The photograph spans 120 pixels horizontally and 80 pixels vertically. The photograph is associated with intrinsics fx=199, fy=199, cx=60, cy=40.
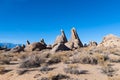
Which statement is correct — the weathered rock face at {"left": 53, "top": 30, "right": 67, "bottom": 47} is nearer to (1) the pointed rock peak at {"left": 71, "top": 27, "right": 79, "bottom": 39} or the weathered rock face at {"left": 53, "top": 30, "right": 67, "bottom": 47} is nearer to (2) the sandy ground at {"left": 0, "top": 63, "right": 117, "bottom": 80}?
(1) the pointed rock peak at {"left": 71, "top": 27, "right": 79, "bottom": 39}

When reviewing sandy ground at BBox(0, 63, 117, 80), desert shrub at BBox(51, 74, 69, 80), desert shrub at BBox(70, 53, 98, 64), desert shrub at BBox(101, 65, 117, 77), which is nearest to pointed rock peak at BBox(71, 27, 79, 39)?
desert shrub at BBox(70, 53, 98, 64)

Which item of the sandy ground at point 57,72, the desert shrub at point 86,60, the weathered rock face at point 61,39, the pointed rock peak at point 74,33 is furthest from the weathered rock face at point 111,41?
the sandy ground at point 57,72

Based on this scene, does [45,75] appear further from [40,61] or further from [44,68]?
[40,61]

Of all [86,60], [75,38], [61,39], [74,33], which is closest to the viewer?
[86,60]

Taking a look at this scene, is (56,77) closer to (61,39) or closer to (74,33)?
Result: (61,39)

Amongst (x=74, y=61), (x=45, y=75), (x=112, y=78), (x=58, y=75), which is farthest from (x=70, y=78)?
(x=74, y=61)

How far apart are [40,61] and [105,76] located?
20.6ft

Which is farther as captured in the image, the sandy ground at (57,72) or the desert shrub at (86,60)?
the desert shrub at (86,60)

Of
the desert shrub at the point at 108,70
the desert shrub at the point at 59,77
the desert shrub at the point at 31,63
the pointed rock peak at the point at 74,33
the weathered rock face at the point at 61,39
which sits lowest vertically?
the desert shrub at the point at 59,77

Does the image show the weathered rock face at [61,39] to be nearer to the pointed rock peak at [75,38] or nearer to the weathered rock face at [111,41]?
the pointed rock peak at [75,38]

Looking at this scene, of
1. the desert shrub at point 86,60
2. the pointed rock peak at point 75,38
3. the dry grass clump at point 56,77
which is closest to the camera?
the dry grass clump at point 56,77

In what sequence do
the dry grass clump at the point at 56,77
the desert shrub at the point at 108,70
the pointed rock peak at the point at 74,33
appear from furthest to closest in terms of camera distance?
the pointed rock peak at the point at 74,33, the desert shrub at the point at 108,70, the dry grass clump at the point at 56,77

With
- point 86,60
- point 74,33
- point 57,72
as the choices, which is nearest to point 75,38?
point 74,33

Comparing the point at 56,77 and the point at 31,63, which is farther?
the point at 31,63
